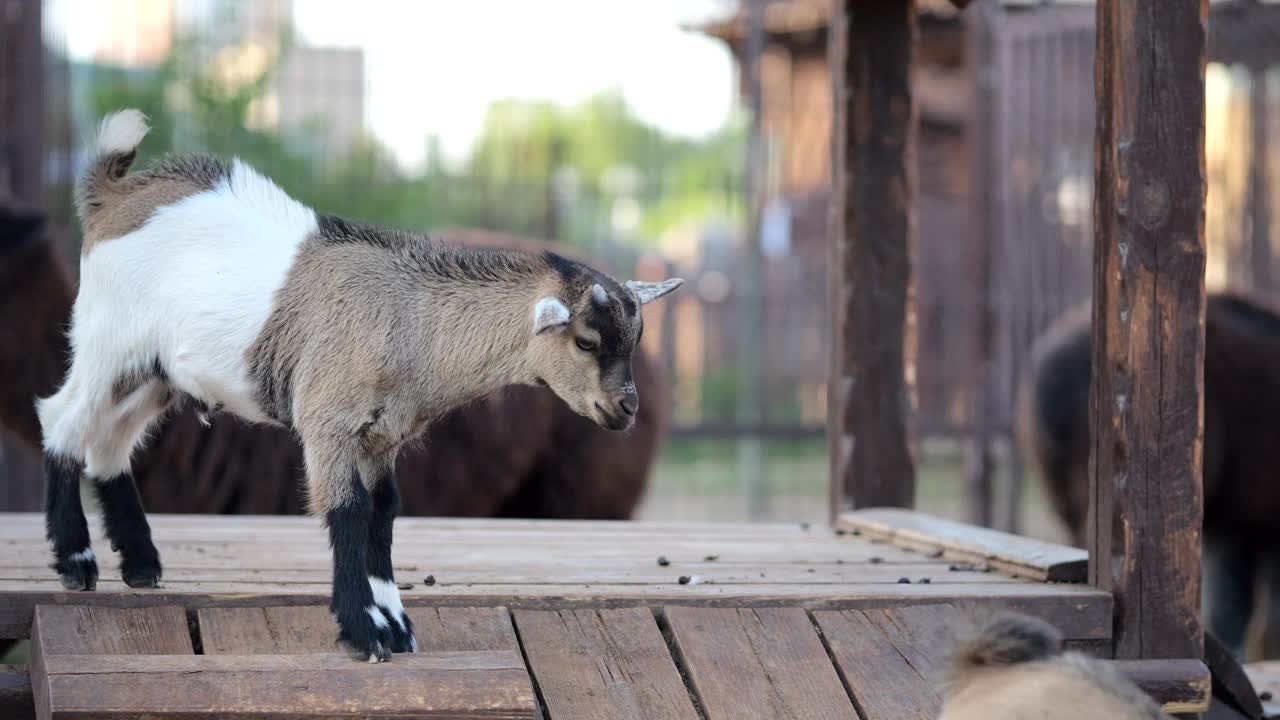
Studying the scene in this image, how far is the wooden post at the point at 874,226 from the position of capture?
512 cm

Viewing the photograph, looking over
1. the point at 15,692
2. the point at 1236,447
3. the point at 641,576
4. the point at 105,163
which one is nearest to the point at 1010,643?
the point at 641,576

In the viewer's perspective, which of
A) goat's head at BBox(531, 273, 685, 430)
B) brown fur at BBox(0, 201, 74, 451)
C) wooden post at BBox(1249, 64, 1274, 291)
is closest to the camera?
goat's head at BBox(531, 273, 685, 430)

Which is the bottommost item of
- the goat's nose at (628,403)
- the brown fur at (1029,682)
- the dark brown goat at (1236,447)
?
the dark brown goat at (1236,447)

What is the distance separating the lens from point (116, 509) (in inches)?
137

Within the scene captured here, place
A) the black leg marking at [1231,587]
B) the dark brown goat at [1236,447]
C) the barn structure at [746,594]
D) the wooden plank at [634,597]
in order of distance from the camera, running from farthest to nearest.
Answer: the black leg marking at [1231,587] → the dark brown goat at [1236,447] → the wooden plank at [634,597] → the barn structure at [746,594]

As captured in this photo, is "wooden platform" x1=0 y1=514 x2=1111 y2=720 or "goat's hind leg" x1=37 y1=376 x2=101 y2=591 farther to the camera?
"goat's hind leg" x1=37 y1=376 x2=101 y2=591

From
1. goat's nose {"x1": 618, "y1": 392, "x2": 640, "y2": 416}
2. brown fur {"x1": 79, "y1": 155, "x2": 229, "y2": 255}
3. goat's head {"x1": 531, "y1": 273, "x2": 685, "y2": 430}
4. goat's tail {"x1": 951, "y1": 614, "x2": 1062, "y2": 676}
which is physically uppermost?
brown fur {"x1": 79, "y1": 155, "x2": 229, "y2": 255}

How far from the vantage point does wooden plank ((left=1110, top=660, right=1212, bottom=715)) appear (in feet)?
11.4

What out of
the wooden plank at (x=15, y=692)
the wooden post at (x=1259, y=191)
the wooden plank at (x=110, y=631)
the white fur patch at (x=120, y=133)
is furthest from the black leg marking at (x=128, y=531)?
the wooden post at (x=1259, y=191)

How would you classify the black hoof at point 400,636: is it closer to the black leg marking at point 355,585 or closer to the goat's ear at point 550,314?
the black leg marking at point 355,585

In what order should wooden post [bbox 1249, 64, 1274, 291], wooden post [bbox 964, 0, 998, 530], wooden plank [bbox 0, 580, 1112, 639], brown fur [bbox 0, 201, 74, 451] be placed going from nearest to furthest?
wooden plank [bbox 0, 580, 1112, 639] → brown fur [bbox 0, 201, 74, 451] → wooden post [bbox 964, 0, 998, 530] → wooden post [bbox 1249, 64, 1274, 291]

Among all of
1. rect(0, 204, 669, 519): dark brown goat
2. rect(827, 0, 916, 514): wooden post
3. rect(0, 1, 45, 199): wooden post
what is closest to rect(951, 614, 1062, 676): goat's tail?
rect(827, 0, 916, 514): wooden post

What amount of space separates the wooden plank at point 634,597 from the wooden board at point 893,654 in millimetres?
54

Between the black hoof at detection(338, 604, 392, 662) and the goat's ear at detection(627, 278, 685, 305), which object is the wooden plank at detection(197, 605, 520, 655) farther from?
the goat's ear at detection(627, 278, 685, 305)
